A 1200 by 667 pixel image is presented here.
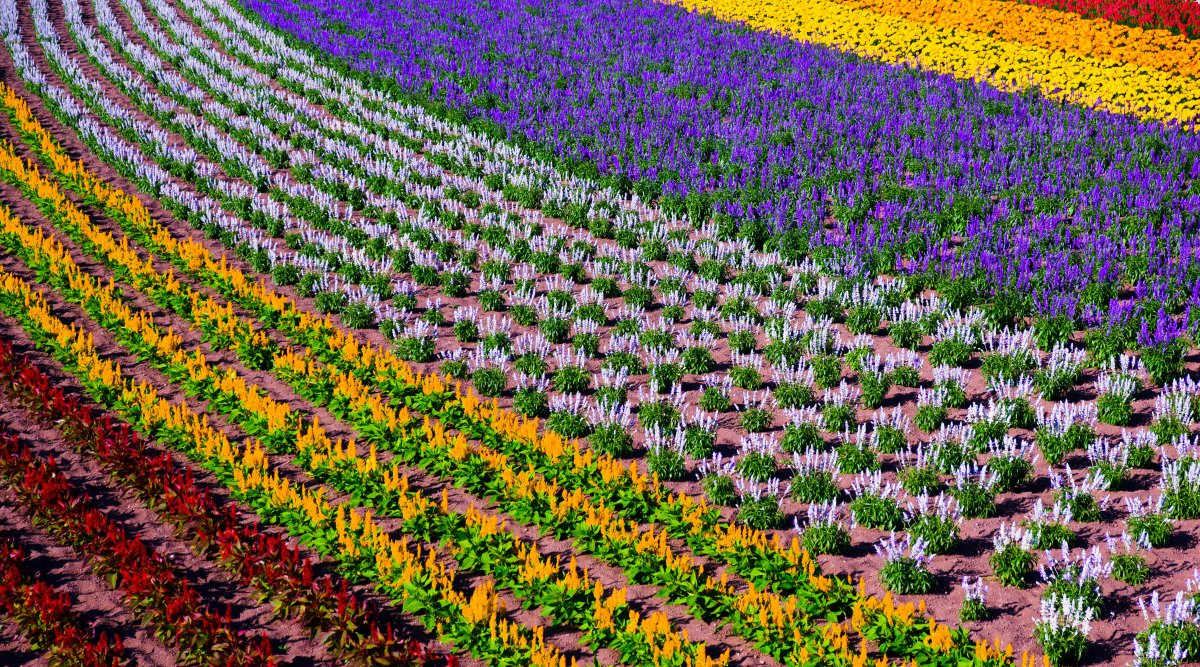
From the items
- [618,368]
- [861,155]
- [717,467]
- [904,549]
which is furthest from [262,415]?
[861,155]

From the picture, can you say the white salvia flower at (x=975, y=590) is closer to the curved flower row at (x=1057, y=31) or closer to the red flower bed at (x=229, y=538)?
the red flower bed at (x=229, y=538)

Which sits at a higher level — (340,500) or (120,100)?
(120,100)

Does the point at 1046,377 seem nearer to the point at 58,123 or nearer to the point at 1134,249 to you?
the point at 1134,249

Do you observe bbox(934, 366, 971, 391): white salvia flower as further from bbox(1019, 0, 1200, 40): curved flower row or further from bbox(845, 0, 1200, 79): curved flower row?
bbox(1019, 0, 1200, 40): curved flower row

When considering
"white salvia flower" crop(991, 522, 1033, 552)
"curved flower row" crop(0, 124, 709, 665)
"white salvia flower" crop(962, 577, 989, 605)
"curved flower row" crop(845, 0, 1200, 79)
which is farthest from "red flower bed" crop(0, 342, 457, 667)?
"curved flower row" crop(845, 0, 1200, 79)

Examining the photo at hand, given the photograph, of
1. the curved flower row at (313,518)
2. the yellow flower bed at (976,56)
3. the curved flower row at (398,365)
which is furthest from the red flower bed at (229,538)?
the yellow flower bed at (976,56)

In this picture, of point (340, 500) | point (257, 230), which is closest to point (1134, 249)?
point (340, 500)

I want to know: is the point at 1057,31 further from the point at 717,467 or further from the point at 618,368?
the point at 717,467
